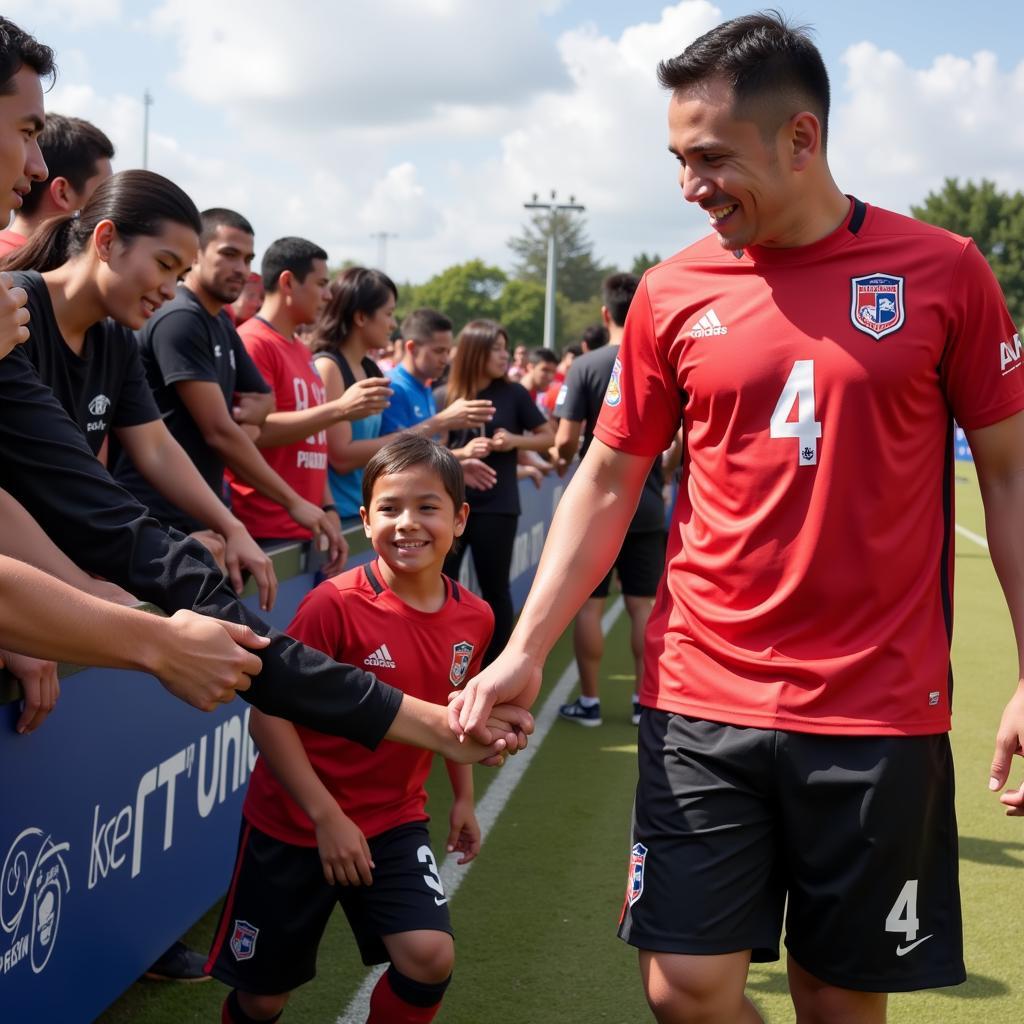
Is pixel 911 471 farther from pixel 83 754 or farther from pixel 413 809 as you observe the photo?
pixel 83 754

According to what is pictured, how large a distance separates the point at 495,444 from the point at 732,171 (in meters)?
4.84

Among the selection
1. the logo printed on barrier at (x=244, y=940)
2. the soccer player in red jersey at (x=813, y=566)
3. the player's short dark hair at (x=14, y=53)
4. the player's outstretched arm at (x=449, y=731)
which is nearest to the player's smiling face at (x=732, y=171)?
the soccer player in red jersey at (x=813, y=566)

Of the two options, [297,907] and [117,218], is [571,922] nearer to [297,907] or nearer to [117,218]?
[297,907]

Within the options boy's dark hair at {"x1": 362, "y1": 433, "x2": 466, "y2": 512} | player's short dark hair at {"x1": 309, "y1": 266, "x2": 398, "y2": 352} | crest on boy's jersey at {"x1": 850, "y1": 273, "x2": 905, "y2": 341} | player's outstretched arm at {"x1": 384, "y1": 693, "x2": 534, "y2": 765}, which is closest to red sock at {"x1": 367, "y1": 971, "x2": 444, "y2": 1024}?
player's outstretched arm at {"x1": 384, "y1": 693, "x2": 534, "y2": 765}

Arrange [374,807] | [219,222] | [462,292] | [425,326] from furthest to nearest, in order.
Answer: [462,292]
[425,326]
[219,222]
[374,807]

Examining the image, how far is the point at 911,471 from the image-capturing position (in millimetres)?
2590

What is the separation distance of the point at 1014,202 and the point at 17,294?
3572 inches

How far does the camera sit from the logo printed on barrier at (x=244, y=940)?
127 inches

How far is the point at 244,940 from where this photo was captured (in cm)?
324

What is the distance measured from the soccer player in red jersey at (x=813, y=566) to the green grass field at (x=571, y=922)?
155 cm

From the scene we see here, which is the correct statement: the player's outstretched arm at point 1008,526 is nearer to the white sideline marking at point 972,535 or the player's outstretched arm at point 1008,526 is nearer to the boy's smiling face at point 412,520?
the boy's smiling face at point 412,520

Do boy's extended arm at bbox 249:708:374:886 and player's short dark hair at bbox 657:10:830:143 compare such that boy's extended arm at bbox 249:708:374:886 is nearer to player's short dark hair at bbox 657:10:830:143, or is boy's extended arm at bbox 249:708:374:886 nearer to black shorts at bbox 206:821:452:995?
black shorts at bbox 206:821:452:995

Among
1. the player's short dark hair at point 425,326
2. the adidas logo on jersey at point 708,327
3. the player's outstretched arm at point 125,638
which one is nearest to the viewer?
the player's outstretched arm at point 125,638

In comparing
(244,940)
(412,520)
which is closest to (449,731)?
(412,520)
